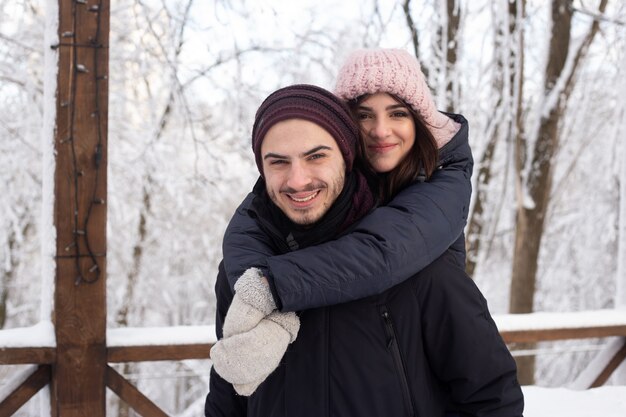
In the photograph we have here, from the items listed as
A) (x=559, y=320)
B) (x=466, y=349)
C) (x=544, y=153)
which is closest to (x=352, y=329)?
(x=466, y=349)

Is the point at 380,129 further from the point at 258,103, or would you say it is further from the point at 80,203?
the point at 258,103

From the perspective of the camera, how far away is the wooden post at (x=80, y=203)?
2383 millimetres

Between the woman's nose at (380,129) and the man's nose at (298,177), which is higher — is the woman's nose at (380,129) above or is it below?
above

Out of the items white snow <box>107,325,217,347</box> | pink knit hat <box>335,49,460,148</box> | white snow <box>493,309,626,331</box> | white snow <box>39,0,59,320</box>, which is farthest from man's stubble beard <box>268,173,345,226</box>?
white snow <box>493,309,626,331</box>

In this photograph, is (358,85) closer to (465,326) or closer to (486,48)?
(465,326)

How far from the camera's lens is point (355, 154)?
1257 mm

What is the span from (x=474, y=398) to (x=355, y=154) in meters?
0.52

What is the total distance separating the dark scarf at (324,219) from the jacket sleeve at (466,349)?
19cm

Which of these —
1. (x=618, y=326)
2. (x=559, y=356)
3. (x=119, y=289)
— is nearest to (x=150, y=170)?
(x=119, y=289)

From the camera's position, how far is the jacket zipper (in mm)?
1103

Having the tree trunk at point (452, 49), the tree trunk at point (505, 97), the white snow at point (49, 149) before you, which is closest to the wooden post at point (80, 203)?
the white snow at point (49, 149)

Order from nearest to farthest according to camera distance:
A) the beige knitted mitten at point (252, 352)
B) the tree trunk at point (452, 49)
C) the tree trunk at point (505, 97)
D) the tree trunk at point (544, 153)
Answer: the beige knitted mitten at point (252, 352)
the tree trunk at point (452, 49)
the tree trunk at point (505, 97)
the tree trunk at point (544, 153)

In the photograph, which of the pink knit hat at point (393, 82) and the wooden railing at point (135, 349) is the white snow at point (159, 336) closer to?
the wooden railing at point (135, 349)

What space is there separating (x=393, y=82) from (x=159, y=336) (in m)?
1.60
